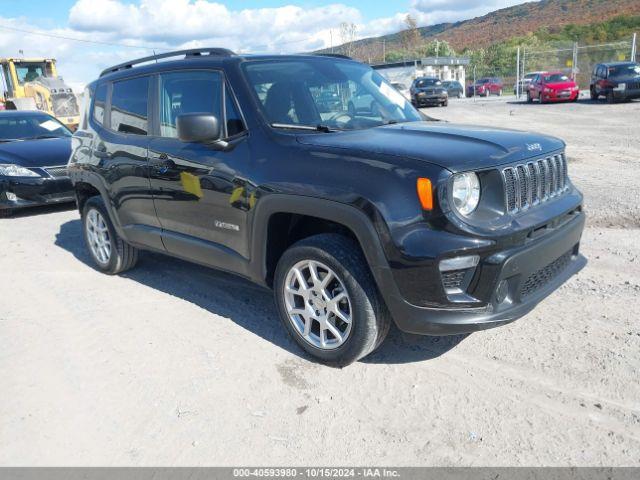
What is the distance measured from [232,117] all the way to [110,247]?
7.90 feet

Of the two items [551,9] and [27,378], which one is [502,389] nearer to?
[27,378]

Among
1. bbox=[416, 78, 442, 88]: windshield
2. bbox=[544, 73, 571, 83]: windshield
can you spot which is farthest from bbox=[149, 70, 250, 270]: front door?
bbox=[416, 78, 442, 88]: windshield

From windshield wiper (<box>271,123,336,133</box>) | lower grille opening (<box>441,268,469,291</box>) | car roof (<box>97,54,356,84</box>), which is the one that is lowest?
lower grille opening (<box>441,268,469,291</box>)

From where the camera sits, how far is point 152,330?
4262mm

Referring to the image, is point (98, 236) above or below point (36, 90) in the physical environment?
below

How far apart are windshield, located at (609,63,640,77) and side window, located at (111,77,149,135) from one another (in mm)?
23084

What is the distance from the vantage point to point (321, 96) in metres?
4.05

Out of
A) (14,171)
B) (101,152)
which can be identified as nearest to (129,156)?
(101,152)

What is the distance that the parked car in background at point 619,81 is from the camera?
22.2m

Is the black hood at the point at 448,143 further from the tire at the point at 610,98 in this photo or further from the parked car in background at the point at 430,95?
the parked car in background at the point at 430,95

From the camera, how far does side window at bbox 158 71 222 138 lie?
4002mm

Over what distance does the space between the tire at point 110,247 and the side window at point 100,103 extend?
780 millimetres

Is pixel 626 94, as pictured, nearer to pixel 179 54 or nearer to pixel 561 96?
pixel 561 96

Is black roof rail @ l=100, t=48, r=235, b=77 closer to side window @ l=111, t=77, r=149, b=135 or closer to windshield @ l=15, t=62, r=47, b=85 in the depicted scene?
side window @ l=111, t=77, r=149, b=135
